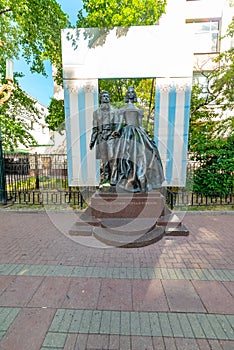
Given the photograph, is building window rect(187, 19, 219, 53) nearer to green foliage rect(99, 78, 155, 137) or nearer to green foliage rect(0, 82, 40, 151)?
green foliage rect(99, 78, 155, 137)

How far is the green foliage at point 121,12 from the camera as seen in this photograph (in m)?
7.61

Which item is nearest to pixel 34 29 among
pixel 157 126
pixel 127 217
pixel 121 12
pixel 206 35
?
pixel 121 12

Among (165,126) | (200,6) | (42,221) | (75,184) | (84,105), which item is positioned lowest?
(42,221)

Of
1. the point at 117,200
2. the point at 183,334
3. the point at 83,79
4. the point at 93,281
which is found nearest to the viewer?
the point at 183,334

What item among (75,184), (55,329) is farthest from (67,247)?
(75,184)

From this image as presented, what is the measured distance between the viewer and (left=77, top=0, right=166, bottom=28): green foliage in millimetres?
7605

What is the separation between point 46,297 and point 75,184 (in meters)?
5.44

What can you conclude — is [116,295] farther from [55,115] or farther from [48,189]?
[55,115]

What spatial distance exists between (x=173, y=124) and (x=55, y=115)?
7.68m

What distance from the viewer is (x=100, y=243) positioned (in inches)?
163

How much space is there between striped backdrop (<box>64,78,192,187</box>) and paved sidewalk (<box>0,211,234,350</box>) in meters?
3.70

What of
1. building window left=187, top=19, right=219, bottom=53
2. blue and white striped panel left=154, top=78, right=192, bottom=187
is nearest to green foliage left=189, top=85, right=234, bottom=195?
blue and white striped panel left=154, top=78, right=192, bottom=187

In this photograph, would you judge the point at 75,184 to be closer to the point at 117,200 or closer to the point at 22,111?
the point at 117,200

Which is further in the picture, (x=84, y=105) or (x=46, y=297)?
(x=84, y=105)
